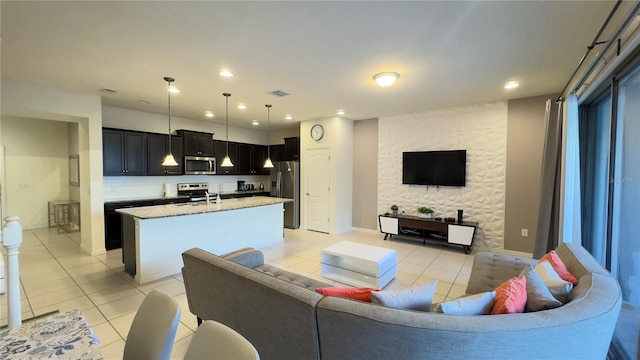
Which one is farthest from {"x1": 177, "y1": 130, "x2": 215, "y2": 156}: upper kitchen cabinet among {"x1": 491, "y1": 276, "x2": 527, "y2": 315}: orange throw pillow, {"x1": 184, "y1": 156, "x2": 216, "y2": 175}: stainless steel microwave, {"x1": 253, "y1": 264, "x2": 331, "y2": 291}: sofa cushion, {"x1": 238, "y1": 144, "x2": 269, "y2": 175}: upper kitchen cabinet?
{"x1": 491, "y1": 276, "x2": 527, "y2": 315}: orange throw pillow

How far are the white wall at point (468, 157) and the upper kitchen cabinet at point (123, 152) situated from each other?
16.7 ft

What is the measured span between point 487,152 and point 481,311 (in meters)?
4.17

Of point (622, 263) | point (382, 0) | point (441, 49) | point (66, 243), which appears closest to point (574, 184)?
point (622, 263)

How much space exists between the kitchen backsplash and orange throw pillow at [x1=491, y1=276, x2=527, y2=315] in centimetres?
629

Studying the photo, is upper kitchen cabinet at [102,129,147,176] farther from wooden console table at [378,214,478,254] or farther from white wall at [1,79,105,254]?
wooden console table at [378,214,478,254]

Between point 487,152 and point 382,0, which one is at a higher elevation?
point 382,0

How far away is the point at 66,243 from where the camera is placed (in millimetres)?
5133

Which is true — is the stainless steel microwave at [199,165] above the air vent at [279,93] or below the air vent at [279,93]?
below

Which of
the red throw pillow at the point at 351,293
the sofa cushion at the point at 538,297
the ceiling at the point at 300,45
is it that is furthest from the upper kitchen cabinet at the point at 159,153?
the sofa cushion at the point at 538,297

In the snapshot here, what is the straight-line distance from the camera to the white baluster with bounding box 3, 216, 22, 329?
5.69ft

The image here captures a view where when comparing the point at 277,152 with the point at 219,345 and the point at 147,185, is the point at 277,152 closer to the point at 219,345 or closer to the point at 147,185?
the point at 147,185

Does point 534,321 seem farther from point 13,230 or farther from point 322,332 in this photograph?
point 13,230

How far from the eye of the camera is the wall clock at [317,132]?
20.3 feet

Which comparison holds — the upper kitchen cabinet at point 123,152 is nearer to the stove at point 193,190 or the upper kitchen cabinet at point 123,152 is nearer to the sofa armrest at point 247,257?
the stove at point 193,190
